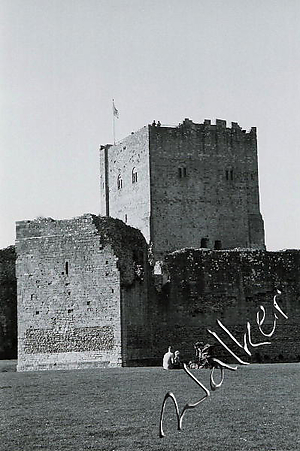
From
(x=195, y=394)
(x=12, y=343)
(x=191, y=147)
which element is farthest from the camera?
(x=191, y=147)

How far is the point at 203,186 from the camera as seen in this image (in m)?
59.6

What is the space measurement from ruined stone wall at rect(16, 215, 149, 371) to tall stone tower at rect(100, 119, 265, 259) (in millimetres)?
26308

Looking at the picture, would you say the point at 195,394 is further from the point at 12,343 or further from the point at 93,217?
the point at 12,343

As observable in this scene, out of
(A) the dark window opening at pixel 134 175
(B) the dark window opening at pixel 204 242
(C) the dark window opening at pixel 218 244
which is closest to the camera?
(B) the dark window opening at pixel 204 242

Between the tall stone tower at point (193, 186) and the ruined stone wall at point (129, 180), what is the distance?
61 millimetres

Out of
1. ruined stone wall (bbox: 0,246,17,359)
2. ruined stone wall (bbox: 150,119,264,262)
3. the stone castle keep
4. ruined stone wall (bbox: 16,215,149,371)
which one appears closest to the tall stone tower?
ruined stone wall (bbox: 150,119,264,262)

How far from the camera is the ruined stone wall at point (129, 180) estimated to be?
5878cm

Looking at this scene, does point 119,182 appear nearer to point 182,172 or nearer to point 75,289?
point 182,172

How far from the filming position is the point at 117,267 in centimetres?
2958

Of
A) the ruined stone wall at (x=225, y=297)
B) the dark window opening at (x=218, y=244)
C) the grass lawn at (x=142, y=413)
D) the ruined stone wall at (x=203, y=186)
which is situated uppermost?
the ruined stone wall at (x=203, y=186)

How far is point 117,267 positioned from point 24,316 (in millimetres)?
3621

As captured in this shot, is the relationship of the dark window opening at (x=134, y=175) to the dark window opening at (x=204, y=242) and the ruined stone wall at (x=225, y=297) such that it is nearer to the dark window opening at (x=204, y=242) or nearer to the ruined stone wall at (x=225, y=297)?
the dark window opening at (x=204, y=242)

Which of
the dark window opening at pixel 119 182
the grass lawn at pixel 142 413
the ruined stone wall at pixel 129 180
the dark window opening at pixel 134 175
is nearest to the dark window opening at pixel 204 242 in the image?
the ruined stone wall at pixel 129 180

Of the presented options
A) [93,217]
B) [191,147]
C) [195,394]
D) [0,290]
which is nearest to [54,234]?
[93,217]
